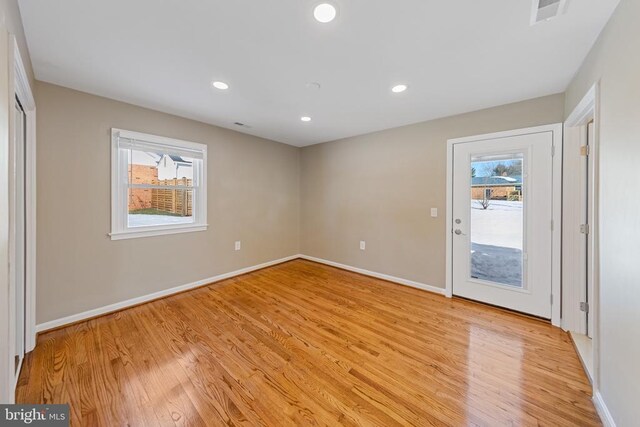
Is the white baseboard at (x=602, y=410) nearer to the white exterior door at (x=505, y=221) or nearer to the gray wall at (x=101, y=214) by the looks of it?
the white exterior door at (x=505, y=221)

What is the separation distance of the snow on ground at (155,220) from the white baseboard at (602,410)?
413 cm

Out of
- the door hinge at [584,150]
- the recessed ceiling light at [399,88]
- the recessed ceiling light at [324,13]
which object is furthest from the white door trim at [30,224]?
the door hinge at [584,150]

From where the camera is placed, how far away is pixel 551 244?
2.47 meters

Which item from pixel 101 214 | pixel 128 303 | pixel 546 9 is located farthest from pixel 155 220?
pixel 546 9

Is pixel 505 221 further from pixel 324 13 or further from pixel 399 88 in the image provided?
pixel 324 13

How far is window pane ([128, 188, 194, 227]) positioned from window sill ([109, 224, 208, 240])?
96 millimetres

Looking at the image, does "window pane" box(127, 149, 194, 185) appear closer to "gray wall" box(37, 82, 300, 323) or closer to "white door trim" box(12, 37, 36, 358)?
"gray wall" box(37, 82, 300, 323)

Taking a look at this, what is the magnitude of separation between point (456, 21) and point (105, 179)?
3445 millimetres

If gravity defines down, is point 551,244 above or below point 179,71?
below

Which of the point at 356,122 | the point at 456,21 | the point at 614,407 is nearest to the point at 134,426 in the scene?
the point at 614,407

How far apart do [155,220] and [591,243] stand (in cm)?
460

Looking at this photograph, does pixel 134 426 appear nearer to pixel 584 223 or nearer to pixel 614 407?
pixel 614 407

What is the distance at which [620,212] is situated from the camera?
127 cm

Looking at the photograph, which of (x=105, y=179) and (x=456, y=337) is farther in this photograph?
(x=105, y=179)
